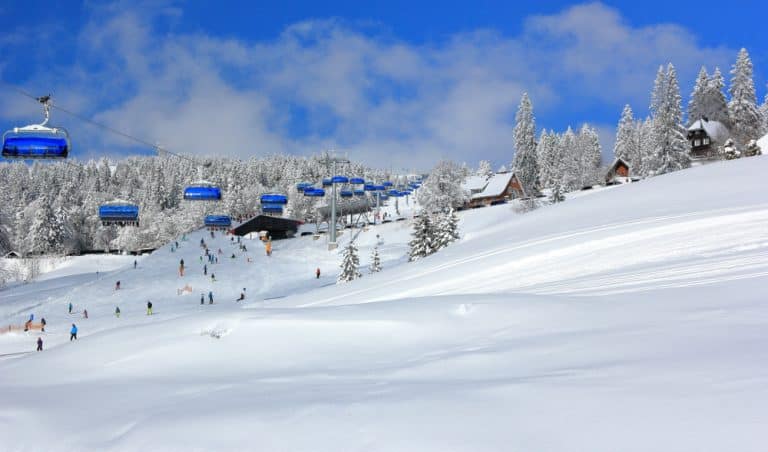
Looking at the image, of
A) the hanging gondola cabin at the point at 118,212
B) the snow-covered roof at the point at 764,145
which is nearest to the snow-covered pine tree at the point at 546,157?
the snow-covered roof at the point at 764,145

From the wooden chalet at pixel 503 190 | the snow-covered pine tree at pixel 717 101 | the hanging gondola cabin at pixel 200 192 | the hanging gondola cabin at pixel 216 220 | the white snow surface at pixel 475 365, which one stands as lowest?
the white snow surface at pixel 475 365

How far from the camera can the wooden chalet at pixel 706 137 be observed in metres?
47.2

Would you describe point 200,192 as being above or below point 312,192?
below

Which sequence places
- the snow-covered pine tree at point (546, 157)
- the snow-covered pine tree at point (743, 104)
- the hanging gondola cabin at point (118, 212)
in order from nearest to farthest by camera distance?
the hanging gondola cabin at point (118, 212) < the snow-covered pine tree at point (743, 104) < the snow-covered pine tree at point (546, 157)

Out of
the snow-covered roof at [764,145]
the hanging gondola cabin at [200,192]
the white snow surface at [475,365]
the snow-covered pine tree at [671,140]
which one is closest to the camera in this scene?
the white snow surface at [475,365]

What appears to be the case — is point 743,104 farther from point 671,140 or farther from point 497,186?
point 497,186

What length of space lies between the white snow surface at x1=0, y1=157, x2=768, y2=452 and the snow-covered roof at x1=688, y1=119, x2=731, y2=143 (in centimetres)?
4299

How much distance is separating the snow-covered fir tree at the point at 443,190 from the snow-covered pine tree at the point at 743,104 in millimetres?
32151

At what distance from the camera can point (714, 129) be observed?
156 feet

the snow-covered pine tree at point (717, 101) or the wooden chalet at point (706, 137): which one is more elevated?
the snow-covered pine tree at point (717, 101)

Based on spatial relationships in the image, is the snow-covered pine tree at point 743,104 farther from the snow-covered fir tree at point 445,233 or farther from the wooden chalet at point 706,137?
the snow-covered fir tree at point 445,233

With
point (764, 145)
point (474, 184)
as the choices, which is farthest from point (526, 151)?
point (764, 145)

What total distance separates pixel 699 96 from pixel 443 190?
106 ft

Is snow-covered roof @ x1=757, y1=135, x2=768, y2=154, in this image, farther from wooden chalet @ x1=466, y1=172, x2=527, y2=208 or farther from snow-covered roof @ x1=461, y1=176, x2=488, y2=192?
snow-covered roof @ x1=461, y1=176, x2=488, y2=192
